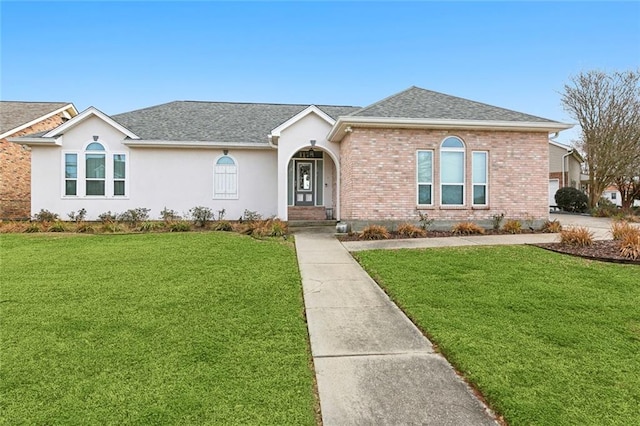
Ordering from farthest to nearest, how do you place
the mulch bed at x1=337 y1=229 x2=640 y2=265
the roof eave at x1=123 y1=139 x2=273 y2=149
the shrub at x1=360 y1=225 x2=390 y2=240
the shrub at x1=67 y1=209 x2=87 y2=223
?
the roof eave at x1=123 y1=139 x2=273 y2=149 < the shrub at x1=67 y1=209 x2=87 y2=223 < the shrub at x1=360 y1=225 x2=390 y2=240 < the mulch bed at x1=337 y1=229 x2=640 y2=265

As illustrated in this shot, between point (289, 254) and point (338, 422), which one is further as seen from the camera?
point (289, 254)

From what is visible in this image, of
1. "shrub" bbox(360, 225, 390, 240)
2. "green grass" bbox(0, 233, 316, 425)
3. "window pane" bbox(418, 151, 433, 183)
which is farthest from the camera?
"window pane" bbox(418, 151, 433, 183)

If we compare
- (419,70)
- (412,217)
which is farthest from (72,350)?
(419,70)

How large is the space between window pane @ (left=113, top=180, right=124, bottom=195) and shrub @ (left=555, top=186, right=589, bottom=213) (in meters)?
25.3

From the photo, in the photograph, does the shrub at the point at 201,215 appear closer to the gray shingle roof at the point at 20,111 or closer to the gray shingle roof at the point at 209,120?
the gray shingle roof at the point at 209,120

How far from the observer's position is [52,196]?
49.5 ft

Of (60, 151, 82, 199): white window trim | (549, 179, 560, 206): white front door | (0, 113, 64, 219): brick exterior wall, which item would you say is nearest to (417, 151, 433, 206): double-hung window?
(60, 151, 82, 199): white window trim

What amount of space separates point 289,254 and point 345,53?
15.4m

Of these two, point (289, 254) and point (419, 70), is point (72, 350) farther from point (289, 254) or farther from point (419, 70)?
point (419, 70)

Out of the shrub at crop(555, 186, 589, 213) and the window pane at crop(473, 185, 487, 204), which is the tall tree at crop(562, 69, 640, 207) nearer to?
the shrub at crop(555, 186, 589, 213)

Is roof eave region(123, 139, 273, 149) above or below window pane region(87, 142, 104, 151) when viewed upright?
above

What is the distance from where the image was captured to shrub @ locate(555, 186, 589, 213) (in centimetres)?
2147

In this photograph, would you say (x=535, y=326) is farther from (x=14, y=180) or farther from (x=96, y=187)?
(x=14, y=180)

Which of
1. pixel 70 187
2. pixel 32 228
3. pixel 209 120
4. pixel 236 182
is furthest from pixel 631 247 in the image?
pixel 70 187
